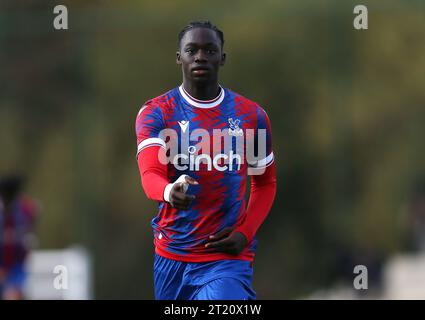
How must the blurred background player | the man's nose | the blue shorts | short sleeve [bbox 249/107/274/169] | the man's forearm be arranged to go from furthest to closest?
the blurred background player, short sleeve [bbox 249/107/274/169], the blue shorts, the man's nose, the man's forearm

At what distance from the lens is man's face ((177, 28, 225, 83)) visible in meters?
5.43

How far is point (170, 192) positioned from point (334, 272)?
9839 mm

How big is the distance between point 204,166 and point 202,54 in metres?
0.56

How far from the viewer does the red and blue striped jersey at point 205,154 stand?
Result: 5.49 metres

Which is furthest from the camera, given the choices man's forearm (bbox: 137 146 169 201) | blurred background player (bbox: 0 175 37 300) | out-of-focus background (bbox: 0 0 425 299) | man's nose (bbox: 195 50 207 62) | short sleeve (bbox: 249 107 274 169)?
out-of-focus background (bbox: 0 0 425 299)

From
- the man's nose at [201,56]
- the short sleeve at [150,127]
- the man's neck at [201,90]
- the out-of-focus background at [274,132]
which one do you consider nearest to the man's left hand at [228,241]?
the short sleeve at [150,127]

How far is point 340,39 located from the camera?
14.7m

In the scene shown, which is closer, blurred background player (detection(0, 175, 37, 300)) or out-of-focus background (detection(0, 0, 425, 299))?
blurred background player (detection(0, 175, 37, 300))

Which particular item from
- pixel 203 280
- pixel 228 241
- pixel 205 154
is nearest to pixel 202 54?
pixel 205 154

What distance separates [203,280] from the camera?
560 centimetres

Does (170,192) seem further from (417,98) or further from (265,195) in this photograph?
(417,98)

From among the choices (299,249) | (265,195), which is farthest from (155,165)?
(299,249)

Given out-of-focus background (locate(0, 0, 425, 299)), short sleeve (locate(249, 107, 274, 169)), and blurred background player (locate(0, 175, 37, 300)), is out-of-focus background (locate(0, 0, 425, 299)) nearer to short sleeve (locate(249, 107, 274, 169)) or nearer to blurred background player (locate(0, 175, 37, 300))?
blurred background player (locate(0, 175, 37, 300))

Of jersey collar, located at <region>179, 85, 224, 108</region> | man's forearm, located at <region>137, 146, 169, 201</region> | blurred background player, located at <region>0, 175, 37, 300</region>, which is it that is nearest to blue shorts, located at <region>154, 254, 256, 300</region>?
man's forearm, located at <region>137, 146, 169, 201</region>
